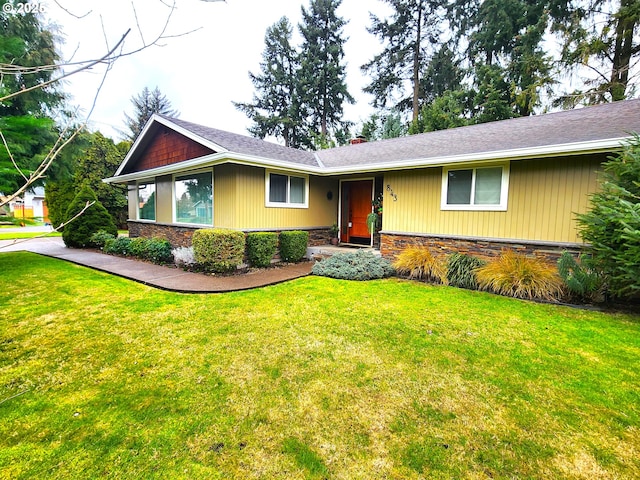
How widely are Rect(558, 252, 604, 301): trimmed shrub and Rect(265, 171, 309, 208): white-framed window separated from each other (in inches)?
268

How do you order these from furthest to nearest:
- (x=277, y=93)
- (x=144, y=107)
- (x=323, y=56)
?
(x=144, y=107)
(x=277, y=93)
(x=323, y=56)

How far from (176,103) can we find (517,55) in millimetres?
29925

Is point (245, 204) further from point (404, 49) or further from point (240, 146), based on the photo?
point (404, 49)

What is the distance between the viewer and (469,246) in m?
7.26

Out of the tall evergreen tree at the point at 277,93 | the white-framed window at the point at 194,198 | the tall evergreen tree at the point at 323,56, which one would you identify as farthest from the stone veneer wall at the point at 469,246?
the tall evergreen tree at the point at 323,56

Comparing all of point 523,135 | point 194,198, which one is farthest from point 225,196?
point 523,135

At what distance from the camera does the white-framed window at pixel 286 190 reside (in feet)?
29.7

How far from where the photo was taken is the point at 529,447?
219 cm

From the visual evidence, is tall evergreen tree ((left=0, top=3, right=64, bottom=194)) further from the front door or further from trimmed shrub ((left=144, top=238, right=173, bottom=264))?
the front door

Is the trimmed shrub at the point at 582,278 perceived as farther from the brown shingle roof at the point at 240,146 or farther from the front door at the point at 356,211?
the brown shingle roof at the point at 240,146

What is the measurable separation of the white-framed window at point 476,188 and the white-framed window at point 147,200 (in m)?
10.0

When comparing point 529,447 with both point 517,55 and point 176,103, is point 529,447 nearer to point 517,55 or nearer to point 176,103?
point 517,55

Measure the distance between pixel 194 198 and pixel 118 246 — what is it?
10.1 ft

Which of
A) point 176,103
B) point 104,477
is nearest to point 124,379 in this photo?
point 104,477
